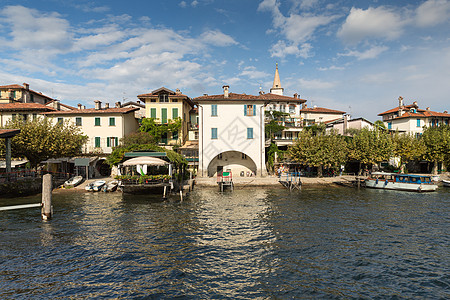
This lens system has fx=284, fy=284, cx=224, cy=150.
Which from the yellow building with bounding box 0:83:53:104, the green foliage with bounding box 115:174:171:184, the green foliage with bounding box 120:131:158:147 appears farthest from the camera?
the yellow building with bounding box 0:83:53:104

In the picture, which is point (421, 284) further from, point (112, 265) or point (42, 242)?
point (42, 242)

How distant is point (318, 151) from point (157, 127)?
24513 mm

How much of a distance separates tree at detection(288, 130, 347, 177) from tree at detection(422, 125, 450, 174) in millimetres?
15333

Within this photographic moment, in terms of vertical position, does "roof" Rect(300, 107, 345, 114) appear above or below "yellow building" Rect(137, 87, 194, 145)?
above

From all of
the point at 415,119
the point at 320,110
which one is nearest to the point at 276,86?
the point at 320,110

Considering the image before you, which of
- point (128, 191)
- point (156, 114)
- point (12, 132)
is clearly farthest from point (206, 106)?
point (12, 132)

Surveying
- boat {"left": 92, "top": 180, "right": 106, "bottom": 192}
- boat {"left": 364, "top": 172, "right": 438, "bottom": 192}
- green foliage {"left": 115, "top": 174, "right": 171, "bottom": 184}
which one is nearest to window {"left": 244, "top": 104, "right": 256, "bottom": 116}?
green foliage {"left": 115, "top": 174, "right": 171, "bottom": 184}

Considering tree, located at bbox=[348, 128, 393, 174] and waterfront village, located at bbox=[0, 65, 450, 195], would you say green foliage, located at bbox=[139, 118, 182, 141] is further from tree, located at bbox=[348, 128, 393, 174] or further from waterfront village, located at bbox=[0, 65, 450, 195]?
tree, located at bbox=[348, 128, 393, 174]

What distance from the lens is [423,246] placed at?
48.1 feet

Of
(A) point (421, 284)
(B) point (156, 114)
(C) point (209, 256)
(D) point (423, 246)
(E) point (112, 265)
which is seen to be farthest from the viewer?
(B) point (156, 114)

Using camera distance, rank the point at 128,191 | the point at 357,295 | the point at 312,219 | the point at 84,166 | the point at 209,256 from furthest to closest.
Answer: the point at 84,166, the point at 128,191, the point at 312,219, the point at 209,256, the point at 357,295

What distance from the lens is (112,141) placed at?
42844 millimetres

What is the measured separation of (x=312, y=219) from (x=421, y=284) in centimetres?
910

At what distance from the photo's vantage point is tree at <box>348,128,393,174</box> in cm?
3981
